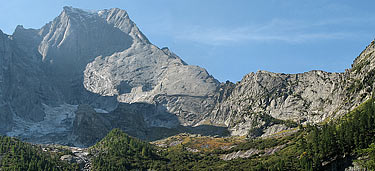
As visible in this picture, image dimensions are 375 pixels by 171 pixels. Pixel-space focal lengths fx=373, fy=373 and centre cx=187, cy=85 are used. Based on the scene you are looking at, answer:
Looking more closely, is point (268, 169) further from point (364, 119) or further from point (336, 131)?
point (364, 119)

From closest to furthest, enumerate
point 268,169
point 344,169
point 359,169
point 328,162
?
1. point 359,169
2. point 344,169
3. point 328,162
4. point 268,169

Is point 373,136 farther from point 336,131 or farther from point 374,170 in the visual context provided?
point 374,170

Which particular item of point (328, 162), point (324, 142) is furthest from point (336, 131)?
point (328, 162)

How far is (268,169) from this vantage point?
196 meters

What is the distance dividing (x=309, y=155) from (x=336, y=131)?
1949cm

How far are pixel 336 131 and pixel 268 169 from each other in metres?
41.5

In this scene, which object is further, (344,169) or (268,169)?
(268,169)

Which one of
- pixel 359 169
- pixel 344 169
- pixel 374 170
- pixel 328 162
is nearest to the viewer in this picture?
pixel 374 170

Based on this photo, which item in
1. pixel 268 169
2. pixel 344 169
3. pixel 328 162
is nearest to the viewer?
pixel 344 169

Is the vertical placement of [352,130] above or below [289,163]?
above

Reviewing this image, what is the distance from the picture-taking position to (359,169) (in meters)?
157

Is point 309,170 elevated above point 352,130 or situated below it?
below

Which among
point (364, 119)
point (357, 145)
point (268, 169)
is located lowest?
point (268, 169)

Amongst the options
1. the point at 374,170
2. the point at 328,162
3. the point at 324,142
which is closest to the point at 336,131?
the point at 324,142
